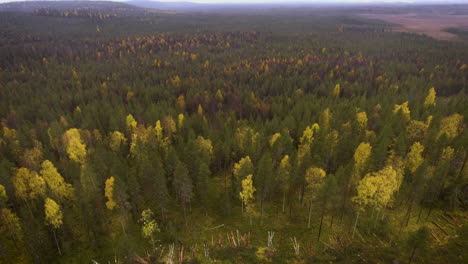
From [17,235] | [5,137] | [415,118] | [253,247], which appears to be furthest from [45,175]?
[415,118]

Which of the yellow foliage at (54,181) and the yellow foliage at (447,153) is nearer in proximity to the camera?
the yellow foliage at (54,181)

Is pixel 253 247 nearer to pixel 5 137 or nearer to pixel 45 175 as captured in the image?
pixel 45 175

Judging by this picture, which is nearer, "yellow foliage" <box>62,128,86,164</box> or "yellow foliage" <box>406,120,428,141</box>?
"yellow foliage" <box>62,128,86,164</box>

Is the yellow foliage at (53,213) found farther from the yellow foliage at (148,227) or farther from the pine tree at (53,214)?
the yellow foliage at (148,227)

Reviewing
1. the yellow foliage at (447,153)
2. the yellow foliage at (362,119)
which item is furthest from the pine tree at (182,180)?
the yellow foliage at (362,119)

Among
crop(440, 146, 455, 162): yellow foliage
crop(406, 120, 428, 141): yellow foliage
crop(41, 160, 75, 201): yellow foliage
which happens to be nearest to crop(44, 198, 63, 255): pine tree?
crop(41, 160, 75, 201): yellow foliage

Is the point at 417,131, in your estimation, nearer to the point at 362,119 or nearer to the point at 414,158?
the point at 362,119

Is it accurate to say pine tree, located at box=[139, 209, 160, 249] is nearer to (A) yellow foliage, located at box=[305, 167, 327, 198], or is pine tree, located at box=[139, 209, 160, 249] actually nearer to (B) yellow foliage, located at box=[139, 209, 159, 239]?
(B) yellow foliage, located at box=[139, 209, 159, 239]
